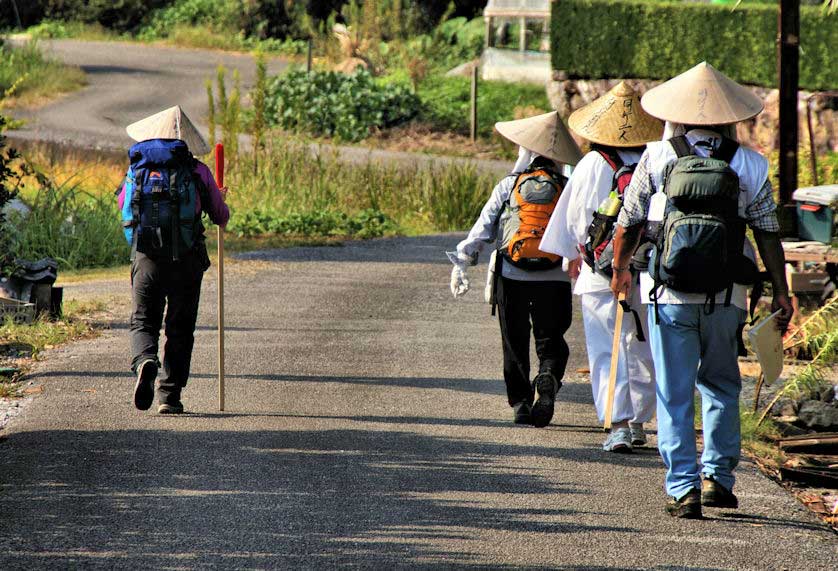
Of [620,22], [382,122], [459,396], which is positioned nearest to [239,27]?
[382,122]

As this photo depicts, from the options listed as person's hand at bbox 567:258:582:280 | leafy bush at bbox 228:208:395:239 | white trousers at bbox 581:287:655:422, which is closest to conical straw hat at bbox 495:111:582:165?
person's hand at bbox 567:258:582:280

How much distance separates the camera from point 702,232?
231 inches

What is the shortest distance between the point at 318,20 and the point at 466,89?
1080 cm

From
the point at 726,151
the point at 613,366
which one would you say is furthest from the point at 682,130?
the point at 613,366

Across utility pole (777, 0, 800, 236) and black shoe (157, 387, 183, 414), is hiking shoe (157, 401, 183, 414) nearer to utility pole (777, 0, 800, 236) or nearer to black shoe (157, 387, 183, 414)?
black shoe (157, 387, 183, 414)

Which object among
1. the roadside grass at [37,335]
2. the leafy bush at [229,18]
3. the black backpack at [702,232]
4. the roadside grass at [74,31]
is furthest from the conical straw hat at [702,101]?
the roadside grass at [74,31]

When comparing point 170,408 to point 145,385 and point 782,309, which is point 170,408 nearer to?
point 145,385

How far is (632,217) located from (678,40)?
71.0 ft

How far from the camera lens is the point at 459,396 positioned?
29.3ft

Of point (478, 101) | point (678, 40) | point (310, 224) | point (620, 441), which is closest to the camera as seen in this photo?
point (620, 441)

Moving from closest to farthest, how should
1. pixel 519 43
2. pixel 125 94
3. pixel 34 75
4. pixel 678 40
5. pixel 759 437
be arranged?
pixel 759 437 < pixel 678 40 < pixel 125 94 < pixel 34 75 < pixel 519 43

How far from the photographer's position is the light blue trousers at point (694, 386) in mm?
6090

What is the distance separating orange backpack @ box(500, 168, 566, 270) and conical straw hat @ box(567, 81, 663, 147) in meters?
0.42

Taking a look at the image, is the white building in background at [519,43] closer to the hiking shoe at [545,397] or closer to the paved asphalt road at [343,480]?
the paved asphalt road at [343,480]
